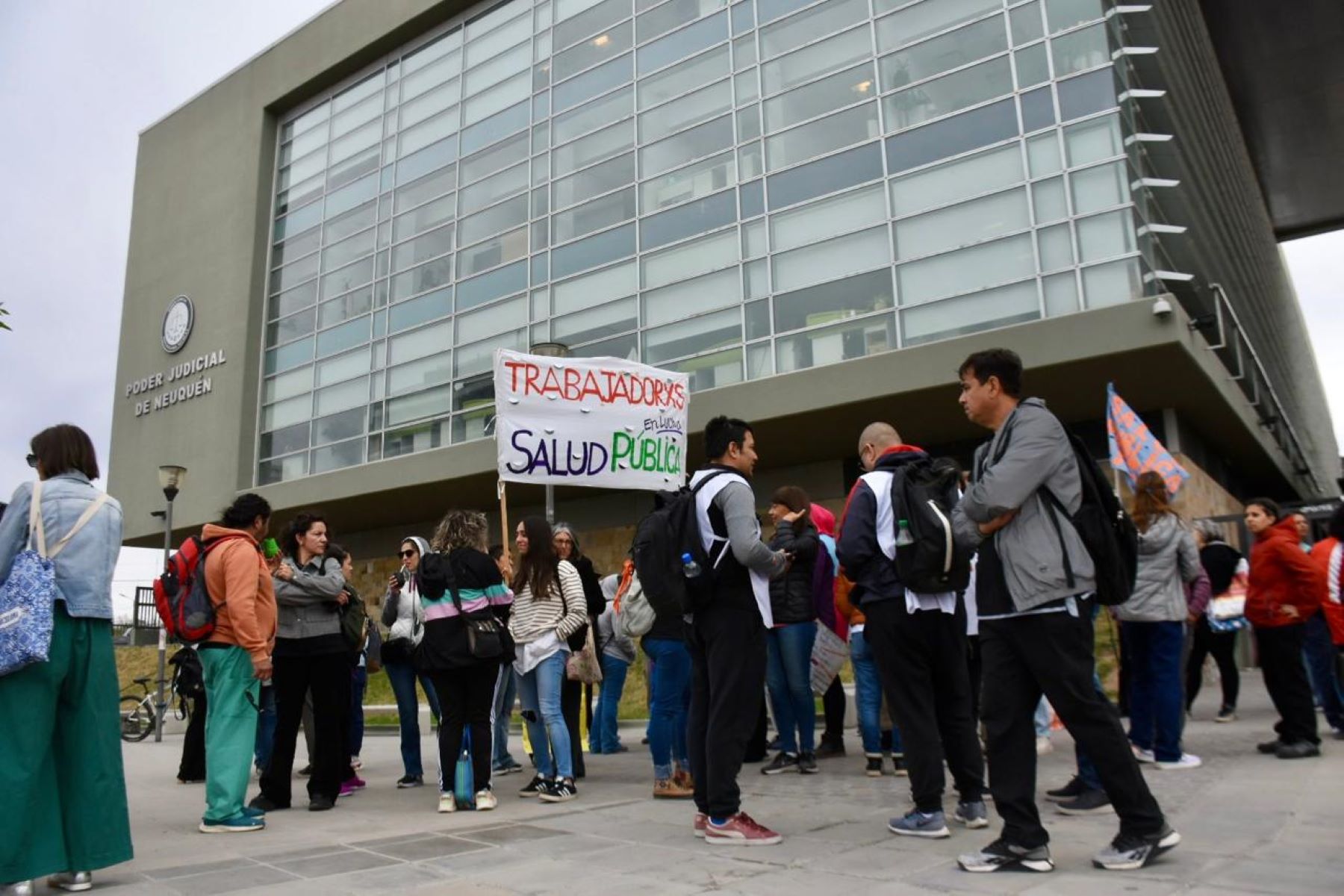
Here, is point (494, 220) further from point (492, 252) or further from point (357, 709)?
point (357, 709)

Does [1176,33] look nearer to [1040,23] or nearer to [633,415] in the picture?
[1040,23]

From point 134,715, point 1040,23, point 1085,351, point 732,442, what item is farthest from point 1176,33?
point 134,715

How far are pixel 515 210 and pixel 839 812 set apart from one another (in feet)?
67.0

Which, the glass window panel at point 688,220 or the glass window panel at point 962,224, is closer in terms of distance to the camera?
the glass window panel at point 962,224

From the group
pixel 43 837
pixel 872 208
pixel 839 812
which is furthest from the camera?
pixel 872 208

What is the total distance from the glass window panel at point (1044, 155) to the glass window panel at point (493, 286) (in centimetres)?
1156

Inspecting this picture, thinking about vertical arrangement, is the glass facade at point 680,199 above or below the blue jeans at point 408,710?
above

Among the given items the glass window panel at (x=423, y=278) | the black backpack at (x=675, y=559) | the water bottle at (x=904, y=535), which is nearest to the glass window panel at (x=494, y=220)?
the glass window panel at (x=423, y=278)

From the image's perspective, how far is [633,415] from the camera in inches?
342

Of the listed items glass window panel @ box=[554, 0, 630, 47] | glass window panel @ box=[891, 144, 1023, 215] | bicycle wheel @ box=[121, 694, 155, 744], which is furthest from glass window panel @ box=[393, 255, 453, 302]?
bicycle wheel @ box=[121, 694, 155, 744]

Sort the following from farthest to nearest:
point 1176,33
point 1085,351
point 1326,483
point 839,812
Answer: point 1326,483 → point 1176,33 → point 1085,351 → point 839,812

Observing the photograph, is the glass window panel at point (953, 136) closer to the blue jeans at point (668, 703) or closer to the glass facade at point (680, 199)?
the glass facade at point (680, 199)

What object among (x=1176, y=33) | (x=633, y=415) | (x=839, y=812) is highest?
(x=1176, y=33)

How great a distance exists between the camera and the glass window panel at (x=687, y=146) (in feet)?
66.0
